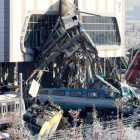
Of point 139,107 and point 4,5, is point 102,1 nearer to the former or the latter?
point 4,5

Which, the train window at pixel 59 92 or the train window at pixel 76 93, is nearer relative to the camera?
the train window at pixel 76 93

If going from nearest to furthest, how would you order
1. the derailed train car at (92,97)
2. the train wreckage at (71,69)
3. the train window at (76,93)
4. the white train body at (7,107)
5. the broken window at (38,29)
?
the white train body at (7,107)
the derailed train car at (92,97)
the train wreckage at (71,69)
the train window at (76,93)
the broken window at (38,29)

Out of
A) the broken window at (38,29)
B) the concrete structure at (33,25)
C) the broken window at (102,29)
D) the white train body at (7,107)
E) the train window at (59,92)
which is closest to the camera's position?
the white train body at (7,107)

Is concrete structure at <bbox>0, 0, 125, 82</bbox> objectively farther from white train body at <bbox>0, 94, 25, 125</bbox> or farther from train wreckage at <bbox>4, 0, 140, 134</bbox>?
white train body at <bbox>0, 94, 25, 125</bbox>

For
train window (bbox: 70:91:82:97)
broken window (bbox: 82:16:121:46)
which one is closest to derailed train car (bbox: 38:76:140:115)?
train window (bbox: 70:91:82:97)

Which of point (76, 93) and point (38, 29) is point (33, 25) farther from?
point (76, 93)

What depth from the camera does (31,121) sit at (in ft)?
130

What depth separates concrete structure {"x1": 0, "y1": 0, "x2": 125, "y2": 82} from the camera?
5650 centimetres

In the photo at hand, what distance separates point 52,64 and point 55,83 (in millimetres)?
1850

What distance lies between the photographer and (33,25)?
58.9m

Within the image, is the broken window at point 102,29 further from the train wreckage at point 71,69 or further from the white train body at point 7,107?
the white train body at point 7,107

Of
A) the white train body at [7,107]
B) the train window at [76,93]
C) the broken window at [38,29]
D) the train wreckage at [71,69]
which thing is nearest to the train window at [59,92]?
the train wreckage at [71,69]

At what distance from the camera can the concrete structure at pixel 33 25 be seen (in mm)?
56500

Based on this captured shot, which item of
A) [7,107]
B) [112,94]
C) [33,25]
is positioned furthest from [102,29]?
[7,107]
